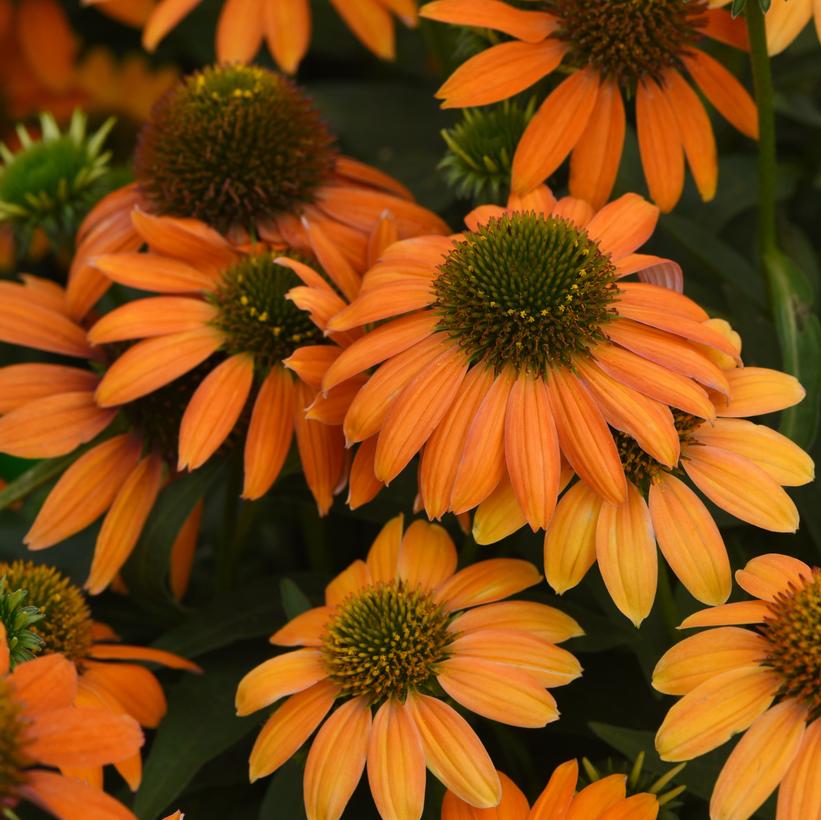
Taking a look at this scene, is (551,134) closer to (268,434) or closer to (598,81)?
(598,81)

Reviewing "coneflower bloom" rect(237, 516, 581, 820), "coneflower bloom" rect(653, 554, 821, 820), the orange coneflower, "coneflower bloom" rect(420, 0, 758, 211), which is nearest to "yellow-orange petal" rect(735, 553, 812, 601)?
"coneflower bloom" rect(653, 554, 821, 820)

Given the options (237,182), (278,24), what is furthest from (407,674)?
(278,24)

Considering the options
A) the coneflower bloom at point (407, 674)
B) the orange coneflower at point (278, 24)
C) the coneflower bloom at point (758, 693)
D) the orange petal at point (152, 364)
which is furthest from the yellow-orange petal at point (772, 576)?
the orange coneflower at point (278, 24)

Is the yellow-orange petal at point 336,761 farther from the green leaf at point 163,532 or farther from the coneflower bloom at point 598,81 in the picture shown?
the coneflower bloom at point 598,81

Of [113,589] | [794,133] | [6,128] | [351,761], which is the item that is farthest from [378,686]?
[6,128]

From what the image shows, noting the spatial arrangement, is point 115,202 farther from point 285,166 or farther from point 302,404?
point 302,404

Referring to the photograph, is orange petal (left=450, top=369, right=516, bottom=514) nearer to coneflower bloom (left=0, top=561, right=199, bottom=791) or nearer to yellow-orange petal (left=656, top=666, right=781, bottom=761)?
yellow-orange petal (left=656, top=666, right=781, bottom=761)
